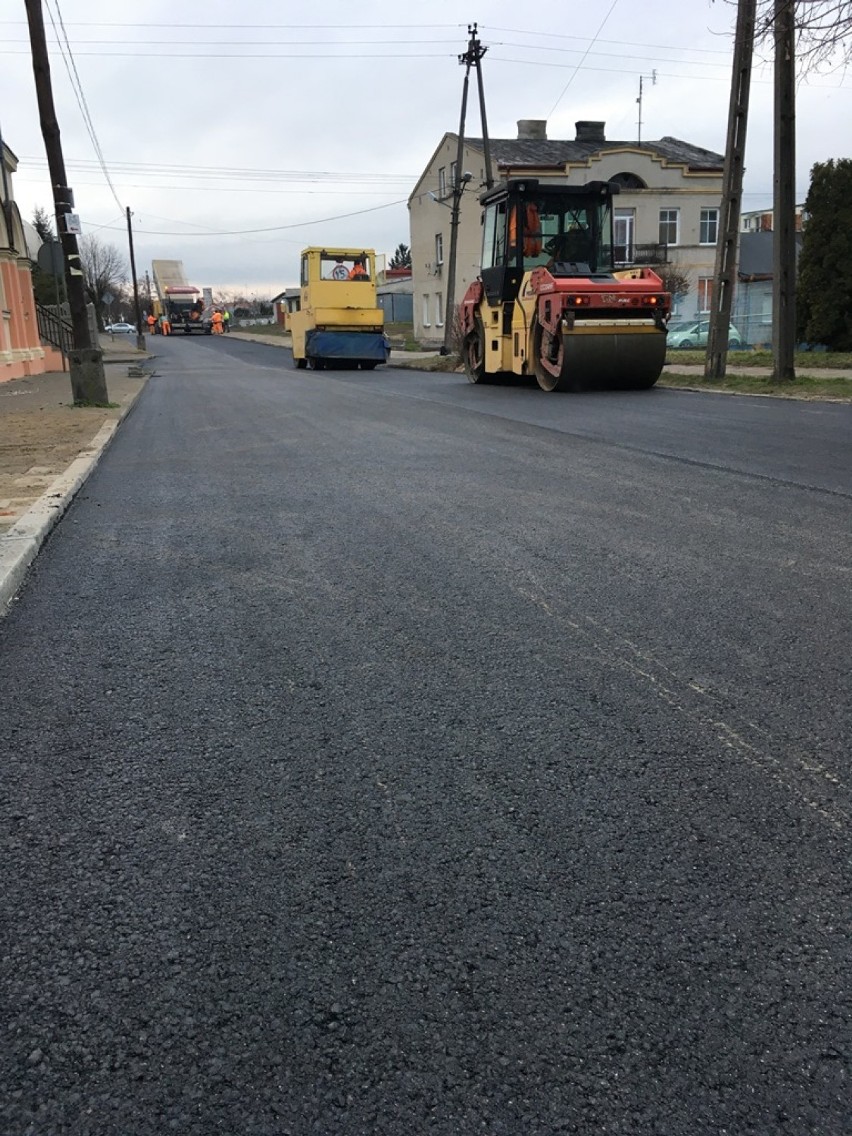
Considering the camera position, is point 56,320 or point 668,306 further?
point 56,320

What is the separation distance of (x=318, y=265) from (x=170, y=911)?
27727mm

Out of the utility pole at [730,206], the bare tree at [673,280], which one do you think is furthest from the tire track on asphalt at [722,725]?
the bare tree at [673,280]

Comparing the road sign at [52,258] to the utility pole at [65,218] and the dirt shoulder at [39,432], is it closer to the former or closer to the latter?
the utility pole at [65,218]

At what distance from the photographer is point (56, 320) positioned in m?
33.1

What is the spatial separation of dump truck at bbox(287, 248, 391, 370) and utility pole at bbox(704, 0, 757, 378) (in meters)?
12.8

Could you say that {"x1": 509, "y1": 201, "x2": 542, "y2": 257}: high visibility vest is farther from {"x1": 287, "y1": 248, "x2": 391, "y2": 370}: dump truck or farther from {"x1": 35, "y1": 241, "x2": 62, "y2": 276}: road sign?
{"x1": 287, "y1": 248, "x2": 391, "y2": 370}: dump truck

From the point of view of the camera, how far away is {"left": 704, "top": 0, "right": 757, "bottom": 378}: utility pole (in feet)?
53.2

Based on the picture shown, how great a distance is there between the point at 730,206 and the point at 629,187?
28864 mm

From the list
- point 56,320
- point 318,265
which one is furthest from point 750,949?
point 56,320

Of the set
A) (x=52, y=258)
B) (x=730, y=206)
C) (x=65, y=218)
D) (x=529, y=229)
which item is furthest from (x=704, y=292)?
(x=65, y=218)

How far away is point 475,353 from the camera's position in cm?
2028

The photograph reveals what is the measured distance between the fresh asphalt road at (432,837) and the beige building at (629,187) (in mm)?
39427

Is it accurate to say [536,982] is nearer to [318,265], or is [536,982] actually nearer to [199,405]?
[199,405]

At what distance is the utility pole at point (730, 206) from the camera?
53.2 feet
